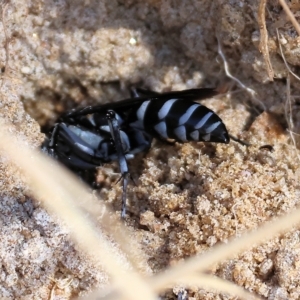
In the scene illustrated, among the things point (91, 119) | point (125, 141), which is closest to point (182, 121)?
point (125, 141)

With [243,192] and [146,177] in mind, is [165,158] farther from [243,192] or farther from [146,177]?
[243,192]

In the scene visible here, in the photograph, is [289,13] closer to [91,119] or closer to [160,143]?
[160,143]

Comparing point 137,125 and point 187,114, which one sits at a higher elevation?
point 187,114

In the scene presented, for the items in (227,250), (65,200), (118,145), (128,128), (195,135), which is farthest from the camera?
(128,128)

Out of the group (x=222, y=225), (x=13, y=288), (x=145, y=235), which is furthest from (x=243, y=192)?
(x=13, y=288)

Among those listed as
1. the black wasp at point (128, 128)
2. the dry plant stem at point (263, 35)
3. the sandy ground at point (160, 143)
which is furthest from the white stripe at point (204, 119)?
the dry plant stem at point (263, 35)
